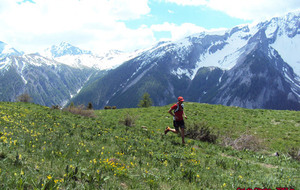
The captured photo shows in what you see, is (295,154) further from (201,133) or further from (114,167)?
(114,167)

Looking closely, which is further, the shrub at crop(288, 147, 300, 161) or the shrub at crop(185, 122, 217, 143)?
the shrub at crop(185, 122, 217, 143)

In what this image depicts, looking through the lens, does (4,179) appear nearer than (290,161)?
Yes

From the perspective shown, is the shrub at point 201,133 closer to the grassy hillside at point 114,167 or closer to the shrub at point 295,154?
the grassy hillside at point 114,167

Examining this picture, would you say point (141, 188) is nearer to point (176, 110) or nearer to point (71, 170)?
point (71, 170)

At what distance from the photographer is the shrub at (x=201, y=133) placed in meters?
17.5

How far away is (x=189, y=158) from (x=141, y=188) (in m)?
5.03

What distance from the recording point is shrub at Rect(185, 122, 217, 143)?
690 inches

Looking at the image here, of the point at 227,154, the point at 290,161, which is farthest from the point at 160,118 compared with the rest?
the point at 290,161

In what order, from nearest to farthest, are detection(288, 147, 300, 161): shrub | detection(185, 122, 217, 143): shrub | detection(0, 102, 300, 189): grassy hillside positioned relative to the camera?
1. detection(0, 102, 300, 189): grassy hillside
2. detection(288, 147, 300, 161): shrub
3. detection(185, 122, 217, 143): shrub

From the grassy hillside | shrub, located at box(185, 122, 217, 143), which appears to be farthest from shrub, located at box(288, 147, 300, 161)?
shrub, located at box(185, 122, 217, 143)

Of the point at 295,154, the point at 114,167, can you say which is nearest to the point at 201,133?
the point at 295,154

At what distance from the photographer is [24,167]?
6254mm

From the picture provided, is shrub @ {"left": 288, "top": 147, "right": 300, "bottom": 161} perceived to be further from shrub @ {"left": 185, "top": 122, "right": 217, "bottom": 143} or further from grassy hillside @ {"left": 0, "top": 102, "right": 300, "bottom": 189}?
shrub @ {"left": 185, "top": 122, "right": 217, "bottom": 143}

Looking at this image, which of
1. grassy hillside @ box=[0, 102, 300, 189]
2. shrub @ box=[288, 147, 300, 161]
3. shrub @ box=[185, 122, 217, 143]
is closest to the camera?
grassy hillside @ box=[0, 102, 300, 189]
